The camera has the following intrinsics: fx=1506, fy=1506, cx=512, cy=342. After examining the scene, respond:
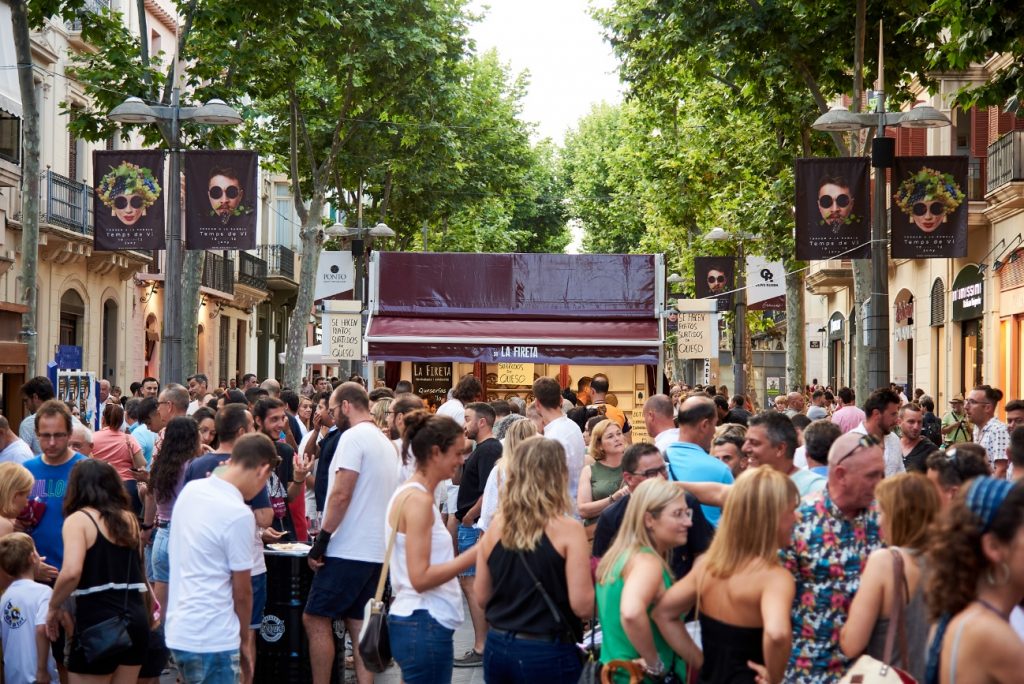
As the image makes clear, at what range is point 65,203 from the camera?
3077 cm

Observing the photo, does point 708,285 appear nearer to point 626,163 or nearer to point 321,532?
point 626,163

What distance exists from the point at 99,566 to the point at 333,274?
84.5 ft

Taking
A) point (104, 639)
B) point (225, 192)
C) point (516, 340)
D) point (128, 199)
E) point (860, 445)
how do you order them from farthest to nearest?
point (516, 340), point (225, 192), point (128, 199), point (104, 639), point (860, 445)

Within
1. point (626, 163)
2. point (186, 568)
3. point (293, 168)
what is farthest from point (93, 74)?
point (626, 163)

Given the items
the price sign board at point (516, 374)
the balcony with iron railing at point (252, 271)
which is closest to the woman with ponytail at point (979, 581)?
the price sign board at point (516, 374)

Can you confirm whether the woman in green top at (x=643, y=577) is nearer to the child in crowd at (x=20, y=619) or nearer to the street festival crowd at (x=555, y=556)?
the street festival crowd at (x=555, y=556)

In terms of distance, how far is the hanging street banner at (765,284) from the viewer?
32250 millimetres

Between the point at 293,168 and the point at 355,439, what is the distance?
26.8 meters

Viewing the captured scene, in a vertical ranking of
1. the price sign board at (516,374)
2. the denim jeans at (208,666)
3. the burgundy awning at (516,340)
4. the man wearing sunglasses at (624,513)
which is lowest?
the denim jeans at (208,666)

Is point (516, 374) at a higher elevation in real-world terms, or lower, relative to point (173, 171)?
lower

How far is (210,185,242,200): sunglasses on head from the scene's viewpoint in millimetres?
19234

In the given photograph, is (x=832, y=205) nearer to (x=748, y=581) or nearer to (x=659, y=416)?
(x=659, y=416)

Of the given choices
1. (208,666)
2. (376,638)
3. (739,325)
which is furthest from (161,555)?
(739,325)

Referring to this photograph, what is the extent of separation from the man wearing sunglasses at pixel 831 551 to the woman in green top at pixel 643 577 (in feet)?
1.38
